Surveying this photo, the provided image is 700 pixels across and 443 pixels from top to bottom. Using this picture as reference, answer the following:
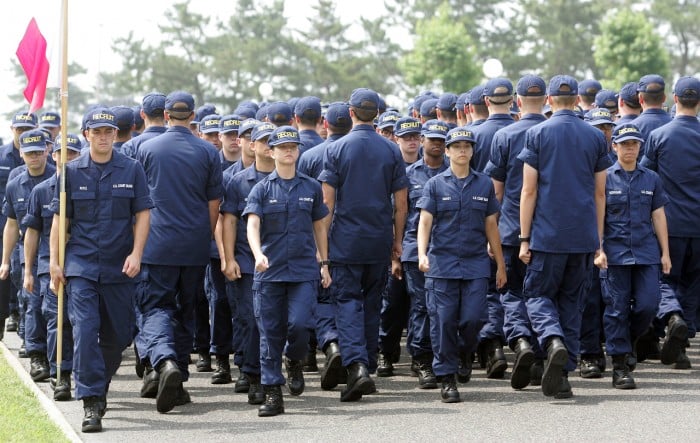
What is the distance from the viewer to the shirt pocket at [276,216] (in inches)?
384

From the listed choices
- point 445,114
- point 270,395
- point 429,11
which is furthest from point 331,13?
point 270,395

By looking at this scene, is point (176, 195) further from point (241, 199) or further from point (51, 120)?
point (51, 120)

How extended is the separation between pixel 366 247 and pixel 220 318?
175 centimetres

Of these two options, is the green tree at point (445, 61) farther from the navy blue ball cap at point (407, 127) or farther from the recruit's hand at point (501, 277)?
the recruit's hand at point (501, 277)

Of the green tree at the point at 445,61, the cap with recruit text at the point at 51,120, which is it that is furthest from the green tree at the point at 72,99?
the cap with recruit text at the point at 51,120

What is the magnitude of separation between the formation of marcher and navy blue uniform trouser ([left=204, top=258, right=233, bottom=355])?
2cm

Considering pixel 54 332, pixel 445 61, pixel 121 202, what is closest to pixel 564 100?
pixel 121 202

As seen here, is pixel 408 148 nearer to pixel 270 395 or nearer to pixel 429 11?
pixel 270 395

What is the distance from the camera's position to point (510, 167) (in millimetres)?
10742

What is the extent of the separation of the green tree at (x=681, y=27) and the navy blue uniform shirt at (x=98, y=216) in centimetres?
6106

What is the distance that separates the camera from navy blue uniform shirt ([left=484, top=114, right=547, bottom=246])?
10656 millimetres

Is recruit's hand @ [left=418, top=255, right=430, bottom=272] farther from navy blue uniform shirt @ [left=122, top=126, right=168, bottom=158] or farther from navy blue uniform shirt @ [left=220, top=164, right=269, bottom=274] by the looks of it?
navy blue uniform shirt @ [left=122, top=126, right=168, bottom=158]

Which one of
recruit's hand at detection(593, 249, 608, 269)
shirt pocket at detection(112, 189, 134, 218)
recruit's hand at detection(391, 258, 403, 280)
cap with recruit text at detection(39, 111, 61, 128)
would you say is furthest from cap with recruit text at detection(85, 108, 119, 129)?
cap with recruit text at detection(39, 111, 61, 128)

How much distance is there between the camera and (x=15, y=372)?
11.8m
